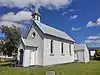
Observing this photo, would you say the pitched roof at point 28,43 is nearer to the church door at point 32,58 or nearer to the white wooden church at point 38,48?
the white wooden church at point 38,48

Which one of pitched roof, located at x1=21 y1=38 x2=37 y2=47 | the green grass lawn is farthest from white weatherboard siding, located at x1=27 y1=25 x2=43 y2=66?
the green grass lawn

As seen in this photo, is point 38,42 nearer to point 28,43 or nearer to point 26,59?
point 28,43

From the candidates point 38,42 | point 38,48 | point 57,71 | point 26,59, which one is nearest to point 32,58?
point 26,59

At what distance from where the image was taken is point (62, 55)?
29.5 meters

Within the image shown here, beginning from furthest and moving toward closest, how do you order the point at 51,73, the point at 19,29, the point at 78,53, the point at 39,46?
the point at 19,29
the point at 78,53
the point at 39,46
the point at 51,73

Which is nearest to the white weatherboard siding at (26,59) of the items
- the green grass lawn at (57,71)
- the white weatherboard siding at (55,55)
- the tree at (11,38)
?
the white weatherboard siding at (55,55)

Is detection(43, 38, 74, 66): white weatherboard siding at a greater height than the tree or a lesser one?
lesser

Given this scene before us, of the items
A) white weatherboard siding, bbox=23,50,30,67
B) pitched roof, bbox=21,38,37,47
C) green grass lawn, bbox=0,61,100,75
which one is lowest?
green grass lawn, bbox=0,61,100,75

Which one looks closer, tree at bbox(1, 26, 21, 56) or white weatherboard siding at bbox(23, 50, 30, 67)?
white weatherboard siding at bbox(23, 50, 30, 67)

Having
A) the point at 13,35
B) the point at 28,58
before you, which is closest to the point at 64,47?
the point at 28,58

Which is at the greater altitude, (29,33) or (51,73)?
(29,33)

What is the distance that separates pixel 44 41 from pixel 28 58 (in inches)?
157

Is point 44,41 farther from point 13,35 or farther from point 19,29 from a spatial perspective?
point 19,29

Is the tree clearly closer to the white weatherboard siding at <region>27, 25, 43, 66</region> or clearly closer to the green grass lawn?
the white weatherboard siding at <region>27, 25, 43, 66</region>
